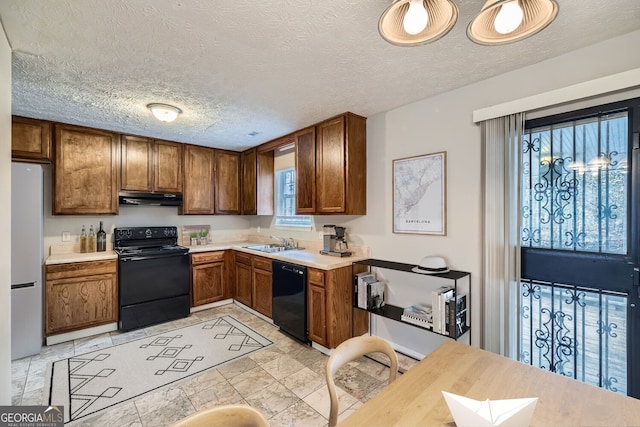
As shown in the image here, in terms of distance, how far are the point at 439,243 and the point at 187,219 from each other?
3791 mm

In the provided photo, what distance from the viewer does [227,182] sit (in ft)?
15.4

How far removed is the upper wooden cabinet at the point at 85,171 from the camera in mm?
3279

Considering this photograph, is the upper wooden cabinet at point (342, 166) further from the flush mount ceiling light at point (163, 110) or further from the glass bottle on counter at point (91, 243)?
the glass bottle on counter at point (91, 243)

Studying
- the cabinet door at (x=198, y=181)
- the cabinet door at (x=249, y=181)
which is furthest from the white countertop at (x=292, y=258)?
the cabinet door at (x=198, y=181)

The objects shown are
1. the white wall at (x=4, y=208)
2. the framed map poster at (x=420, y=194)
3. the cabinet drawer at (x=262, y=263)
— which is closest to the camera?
the white wall at (x=4, y=208)

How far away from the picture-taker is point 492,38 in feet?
4.17

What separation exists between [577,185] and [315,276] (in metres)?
2.24

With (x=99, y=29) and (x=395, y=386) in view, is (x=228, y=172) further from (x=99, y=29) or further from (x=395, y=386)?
(x=395, y=386)

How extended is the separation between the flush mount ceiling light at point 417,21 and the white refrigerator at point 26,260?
141 inches

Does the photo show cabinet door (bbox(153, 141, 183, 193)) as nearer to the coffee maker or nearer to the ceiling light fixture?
the coffee maker

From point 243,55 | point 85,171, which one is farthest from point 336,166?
point 85,171

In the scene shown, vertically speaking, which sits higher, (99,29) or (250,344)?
(99,29)

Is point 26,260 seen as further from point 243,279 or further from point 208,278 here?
point 243,279

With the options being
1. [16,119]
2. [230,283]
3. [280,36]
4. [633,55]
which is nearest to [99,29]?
[280,36]
